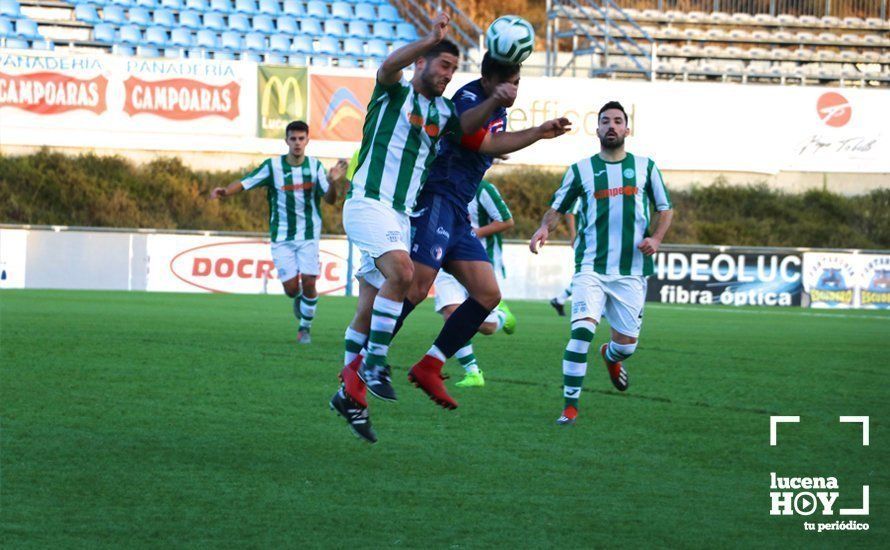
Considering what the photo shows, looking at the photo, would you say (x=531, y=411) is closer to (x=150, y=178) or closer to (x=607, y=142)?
(x=607, y=142)

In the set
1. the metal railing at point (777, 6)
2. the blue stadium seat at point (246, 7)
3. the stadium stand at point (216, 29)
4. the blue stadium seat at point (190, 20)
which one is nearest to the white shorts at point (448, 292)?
the stadium stand at point (216, 29)

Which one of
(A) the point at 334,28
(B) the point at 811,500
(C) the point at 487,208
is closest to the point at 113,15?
(A) the point at 334,28

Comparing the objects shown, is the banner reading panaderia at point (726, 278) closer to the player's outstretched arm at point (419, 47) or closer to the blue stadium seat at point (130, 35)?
the blue stadium seat at point (130, 35)

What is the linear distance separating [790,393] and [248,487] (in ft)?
17.5

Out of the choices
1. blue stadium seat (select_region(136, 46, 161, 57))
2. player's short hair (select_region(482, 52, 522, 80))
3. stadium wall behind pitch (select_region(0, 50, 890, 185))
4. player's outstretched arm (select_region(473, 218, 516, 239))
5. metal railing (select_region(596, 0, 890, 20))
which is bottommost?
player's outstretched arm (select_region(473, 218, 516, 239))

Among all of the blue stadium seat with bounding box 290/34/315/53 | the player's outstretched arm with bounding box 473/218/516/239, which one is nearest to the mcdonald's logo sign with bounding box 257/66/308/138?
the blue stadium seat with bounding box 290/34/315/53

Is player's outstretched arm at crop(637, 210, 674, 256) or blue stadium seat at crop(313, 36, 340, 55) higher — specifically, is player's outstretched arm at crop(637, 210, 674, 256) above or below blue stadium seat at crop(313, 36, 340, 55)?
below

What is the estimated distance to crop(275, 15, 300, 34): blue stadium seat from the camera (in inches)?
1273

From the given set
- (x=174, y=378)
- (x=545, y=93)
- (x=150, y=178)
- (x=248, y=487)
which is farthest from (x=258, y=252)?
(x=248, y=487)

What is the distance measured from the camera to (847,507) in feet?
16.4

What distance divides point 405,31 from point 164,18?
20.2 ft

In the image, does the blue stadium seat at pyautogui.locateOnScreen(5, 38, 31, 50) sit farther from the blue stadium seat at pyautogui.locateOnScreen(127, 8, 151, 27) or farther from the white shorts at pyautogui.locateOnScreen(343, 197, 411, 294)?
the white shorts at pyautogui.locateOnScreen(343, 197, 411, 294)

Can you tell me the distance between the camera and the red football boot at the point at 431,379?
6.30 meters

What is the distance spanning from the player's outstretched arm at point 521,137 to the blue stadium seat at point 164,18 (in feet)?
85.9
